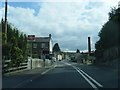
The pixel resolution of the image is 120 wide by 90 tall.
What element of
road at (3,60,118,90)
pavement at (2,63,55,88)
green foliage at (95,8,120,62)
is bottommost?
road at (3,60,118,90)

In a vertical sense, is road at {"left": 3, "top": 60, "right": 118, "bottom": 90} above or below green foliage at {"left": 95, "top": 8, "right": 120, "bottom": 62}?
below

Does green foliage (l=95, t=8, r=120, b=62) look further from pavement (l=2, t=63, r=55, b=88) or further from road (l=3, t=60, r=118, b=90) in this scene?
pavement (l=2, t=63, r=55, b=88)

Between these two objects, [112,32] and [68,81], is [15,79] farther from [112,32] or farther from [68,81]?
[112,32]

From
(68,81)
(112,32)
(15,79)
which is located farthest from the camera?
(112,32)

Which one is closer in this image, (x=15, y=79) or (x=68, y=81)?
(x=68, y=81)

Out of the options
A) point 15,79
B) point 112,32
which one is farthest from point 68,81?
point 112,32

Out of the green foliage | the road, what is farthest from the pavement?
the green foliage

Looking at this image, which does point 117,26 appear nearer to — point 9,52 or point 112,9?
point 112,9

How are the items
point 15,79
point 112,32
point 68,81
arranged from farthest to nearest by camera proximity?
point 112,32
point 15,79
point 68,81

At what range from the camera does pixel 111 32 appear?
3350 cm

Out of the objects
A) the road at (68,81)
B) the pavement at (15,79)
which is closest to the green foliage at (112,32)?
the road at (68,81)

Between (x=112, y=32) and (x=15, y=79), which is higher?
(x=112, y=32)

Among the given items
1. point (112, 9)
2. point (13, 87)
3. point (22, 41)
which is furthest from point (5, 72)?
point (112, 9)

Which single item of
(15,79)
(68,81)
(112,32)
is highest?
(112,32)
